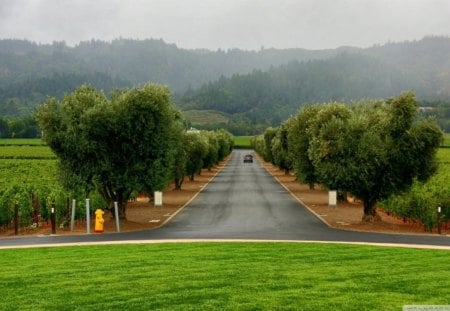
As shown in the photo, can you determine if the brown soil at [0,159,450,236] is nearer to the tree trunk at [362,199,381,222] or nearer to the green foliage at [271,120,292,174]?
the tree trunk at [362,199,381,222]

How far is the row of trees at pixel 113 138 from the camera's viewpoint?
3219cm

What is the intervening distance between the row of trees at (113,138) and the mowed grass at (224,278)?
10.0 metres

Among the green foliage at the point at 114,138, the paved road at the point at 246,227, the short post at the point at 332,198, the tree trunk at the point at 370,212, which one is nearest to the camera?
the paved road at the point at 246,227

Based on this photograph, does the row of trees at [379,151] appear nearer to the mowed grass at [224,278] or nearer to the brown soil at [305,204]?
the brown soil at [305,204]

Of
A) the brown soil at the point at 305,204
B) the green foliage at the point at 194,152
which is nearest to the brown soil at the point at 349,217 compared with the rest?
the brown soil at the point at 305,204

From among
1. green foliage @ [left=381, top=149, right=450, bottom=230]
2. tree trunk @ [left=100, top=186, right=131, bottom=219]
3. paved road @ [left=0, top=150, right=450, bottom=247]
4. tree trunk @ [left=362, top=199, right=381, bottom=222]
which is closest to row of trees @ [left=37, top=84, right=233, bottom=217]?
tree trunk @ [left=100, top=186, right=131, bottom=219]

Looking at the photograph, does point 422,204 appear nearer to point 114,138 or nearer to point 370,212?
point 370,212

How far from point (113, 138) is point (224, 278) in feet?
60.4

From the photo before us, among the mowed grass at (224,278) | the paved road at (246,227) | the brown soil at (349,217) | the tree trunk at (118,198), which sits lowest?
the brown soil at (349,217)

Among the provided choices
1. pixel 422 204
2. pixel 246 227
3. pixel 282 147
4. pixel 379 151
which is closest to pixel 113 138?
pixel 246 227

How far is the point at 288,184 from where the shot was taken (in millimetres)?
66438

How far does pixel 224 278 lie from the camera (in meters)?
16.1

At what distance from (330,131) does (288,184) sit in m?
32.9

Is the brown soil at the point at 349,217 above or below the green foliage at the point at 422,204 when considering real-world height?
below
